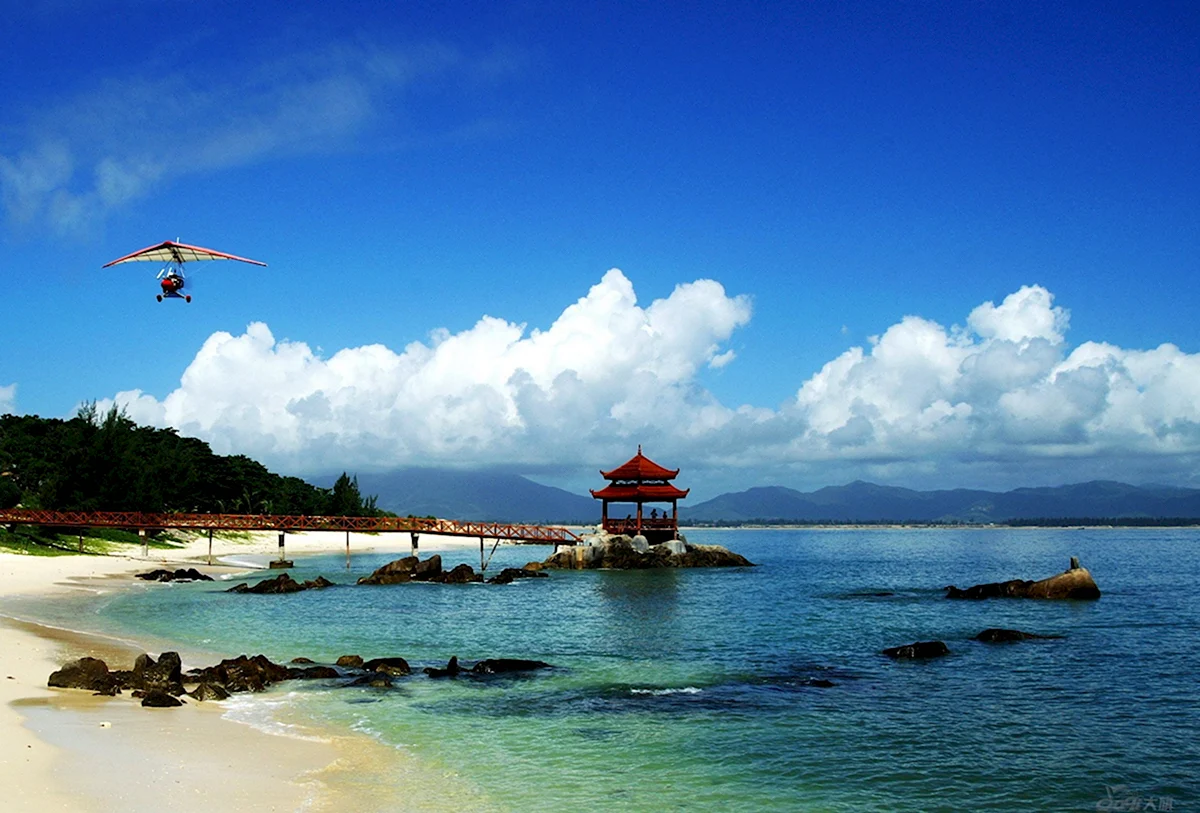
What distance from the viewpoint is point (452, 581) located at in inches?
2408

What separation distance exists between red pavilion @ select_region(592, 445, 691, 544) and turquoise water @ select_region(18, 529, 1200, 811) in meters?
25.3

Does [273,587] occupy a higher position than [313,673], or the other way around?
[313,673]

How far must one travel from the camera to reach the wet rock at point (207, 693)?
63.4 feet

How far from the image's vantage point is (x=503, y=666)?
25109 mm

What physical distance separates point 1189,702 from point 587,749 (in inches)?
598

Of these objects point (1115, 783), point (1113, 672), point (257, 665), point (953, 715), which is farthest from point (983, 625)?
point (257, 665)

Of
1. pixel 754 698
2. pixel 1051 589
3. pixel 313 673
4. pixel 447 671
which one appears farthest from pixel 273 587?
pixel 1051 589

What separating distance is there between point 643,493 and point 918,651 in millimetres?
43589

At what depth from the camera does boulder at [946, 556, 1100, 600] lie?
46.2 m

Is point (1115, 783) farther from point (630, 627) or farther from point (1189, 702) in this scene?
point (630, 627)

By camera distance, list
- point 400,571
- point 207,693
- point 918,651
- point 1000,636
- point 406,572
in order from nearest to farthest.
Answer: point 207,693, point 918,651, point 1000,636, point 400,571, point 406,572

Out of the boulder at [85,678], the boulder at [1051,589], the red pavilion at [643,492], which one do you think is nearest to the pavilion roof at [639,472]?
the red pavilion at [643,492]

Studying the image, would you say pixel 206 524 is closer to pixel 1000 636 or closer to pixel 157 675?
pixel 157 675

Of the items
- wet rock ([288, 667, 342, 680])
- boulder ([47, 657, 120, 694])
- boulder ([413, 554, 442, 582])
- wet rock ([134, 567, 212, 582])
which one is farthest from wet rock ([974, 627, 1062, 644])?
wet rock ([134, 567, 212, 582])
